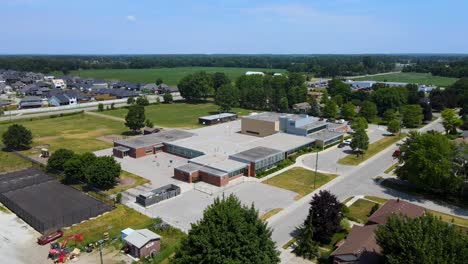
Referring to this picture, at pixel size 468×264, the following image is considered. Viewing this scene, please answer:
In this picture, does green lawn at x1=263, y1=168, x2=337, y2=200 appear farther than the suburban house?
Yes

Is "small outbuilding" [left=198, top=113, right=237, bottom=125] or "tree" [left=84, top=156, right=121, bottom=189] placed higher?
"tree" [left=84, top=156, right=121, bottom=189]

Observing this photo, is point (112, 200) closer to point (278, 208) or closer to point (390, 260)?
point (278, 208)

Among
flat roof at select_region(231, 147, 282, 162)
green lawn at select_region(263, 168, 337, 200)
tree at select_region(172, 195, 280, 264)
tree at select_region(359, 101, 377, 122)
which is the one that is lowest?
green lawn at select_region(263, 168, 337, 200)

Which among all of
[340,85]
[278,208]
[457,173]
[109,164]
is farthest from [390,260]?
[340,85]

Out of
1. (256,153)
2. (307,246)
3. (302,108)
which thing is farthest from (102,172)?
(302,108)

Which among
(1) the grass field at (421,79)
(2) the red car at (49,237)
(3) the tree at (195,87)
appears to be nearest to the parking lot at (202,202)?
(2) the red car at (49,237)

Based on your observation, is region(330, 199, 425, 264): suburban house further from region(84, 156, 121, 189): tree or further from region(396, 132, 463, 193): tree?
region(84, 156, 121, 189): tree

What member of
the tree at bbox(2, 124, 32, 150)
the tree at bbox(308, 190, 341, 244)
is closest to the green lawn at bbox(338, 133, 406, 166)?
the tree at bbox(308, 190, 341, 244)
